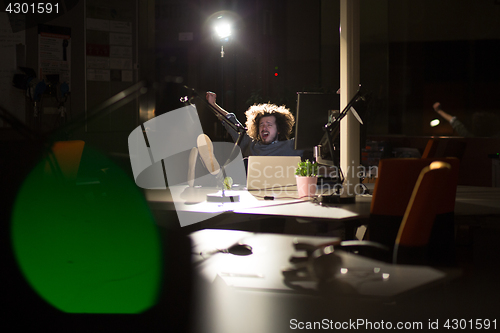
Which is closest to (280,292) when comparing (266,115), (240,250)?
(240,250)

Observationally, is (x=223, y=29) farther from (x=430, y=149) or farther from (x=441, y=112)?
(x=441, y=112)

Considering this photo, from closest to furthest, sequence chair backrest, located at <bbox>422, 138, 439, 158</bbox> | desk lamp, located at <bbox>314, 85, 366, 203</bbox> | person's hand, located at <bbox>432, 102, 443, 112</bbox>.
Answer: desk lamp, located at <bbox>314, 85, 366, 203</bbox> < chair backrest, located at <bbox>422, 138, 439, 158</bbox> < person's hand, located at <bbox>432, 102, 443, 112</bbox>

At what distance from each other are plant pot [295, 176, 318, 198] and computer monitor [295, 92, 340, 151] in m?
0.26

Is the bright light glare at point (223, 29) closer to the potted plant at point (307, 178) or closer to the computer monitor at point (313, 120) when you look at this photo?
the computer monitor at point (313, 120)

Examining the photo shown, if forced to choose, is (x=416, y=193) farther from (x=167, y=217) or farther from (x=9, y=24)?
(x=9, y=24)

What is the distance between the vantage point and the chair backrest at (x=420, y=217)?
1.84 meters

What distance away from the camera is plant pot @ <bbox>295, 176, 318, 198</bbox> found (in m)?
2.76

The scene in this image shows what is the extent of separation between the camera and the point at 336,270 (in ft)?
7.31

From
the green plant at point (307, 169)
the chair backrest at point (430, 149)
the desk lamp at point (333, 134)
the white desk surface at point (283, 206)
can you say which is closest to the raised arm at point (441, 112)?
the chair backrest at point (430, 149)

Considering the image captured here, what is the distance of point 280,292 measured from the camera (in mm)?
2635

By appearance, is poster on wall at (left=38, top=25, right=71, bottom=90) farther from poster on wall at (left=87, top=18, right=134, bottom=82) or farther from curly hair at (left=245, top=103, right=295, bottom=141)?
curly hair at (left=245, top=103, right=295, bottom=141)

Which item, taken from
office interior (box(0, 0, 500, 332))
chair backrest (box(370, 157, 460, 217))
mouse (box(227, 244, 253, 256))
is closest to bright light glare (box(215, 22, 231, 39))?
office interior (box(0, 0, 500, 332))

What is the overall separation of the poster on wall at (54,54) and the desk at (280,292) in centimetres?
198

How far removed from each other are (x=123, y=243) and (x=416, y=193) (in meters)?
1.48
